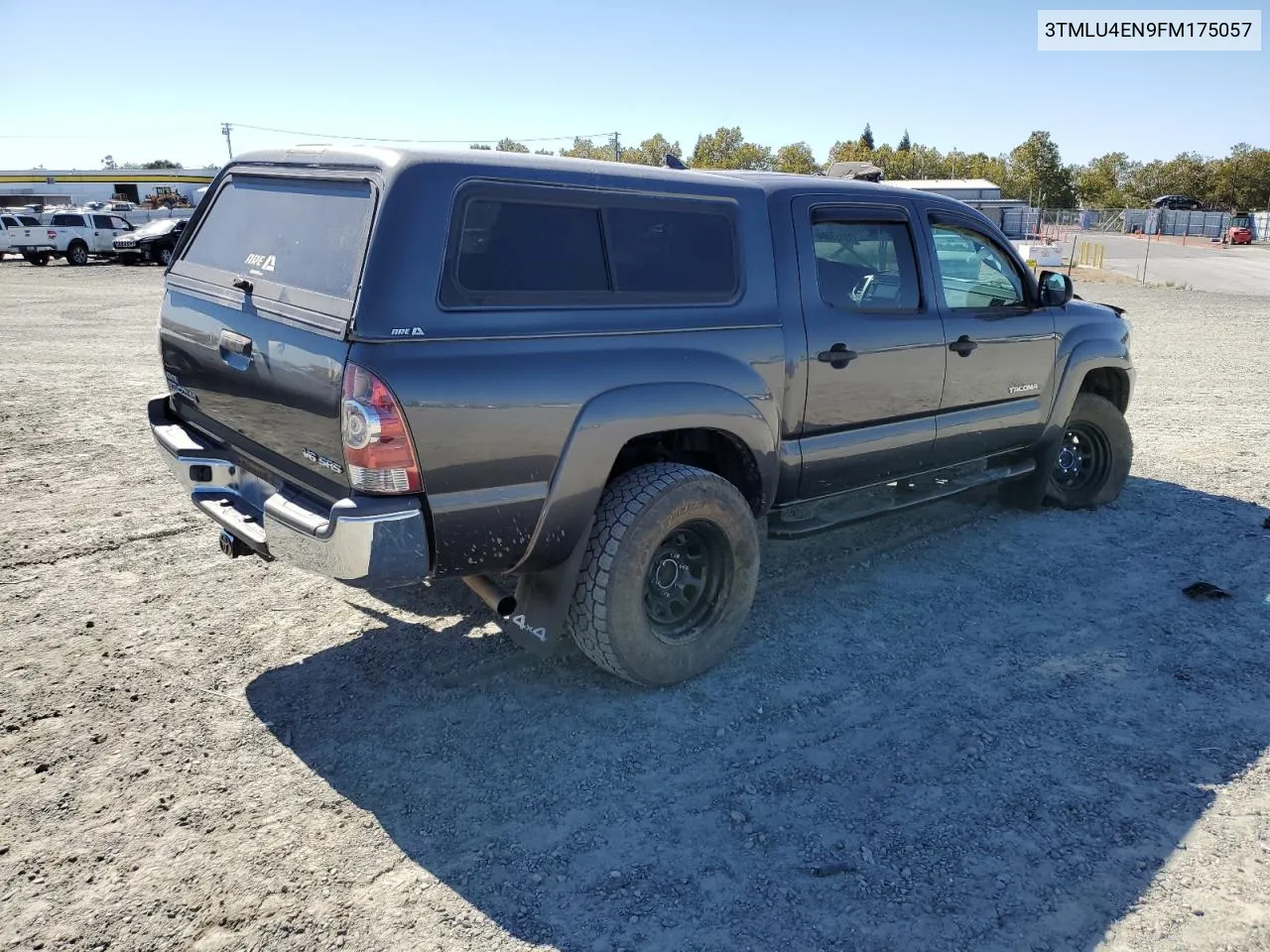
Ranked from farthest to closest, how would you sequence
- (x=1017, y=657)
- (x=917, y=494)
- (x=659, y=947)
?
(x=917, y=494) → (x=1017, y=657) → (x=659, y=947)

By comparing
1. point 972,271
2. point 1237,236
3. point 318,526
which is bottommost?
point 318,526

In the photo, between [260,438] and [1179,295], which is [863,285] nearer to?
[260,438]

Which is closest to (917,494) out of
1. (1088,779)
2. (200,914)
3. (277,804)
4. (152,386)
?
(1088,779)

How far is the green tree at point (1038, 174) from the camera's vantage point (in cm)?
7556

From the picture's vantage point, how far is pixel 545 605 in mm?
3625

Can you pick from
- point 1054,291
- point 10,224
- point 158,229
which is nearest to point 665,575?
point 1054,291

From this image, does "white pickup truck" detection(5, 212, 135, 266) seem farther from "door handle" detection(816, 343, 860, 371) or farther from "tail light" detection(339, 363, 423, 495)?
"tail light" detection(339, 363, 423, 495)

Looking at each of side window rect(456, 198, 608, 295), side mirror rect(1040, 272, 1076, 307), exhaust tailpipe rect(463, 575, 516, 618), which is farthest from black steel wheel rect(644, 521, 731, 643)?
side mirror rect(1040, 272, 1076, 307)

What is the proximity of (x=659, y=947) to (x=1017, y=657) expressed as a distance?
2.39 meters

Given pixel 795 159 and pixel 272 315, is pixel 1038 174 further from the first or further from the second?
pixel 272 315

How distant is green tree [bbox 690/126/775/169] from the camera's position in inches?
2916

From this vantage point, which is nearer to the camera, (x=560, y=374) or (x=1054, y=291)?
(x=560, y=374)

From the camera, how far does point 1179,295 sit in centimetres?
2214

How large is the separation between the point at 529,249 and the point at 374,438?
92cm
